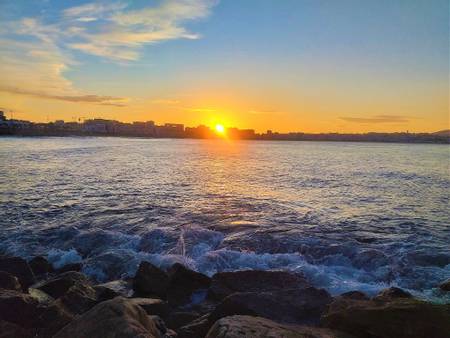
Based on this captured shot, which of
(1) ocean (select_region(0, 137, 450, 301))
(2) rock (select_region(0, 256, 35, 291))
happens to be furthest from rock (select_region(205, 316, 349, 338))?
(2) rock (select_region(0, 256, 35, 291))

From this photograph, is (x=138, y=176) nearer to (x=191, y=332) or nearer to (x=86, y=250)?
(x=86, y=250)

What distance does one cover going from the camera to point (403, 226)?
754 inches

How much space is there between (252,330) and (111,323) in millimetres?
1817

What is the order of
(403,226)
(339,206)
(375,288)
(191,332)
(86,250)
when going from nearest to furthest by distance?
(191,332), (375,288), (86,250), (403,226), (339,206)

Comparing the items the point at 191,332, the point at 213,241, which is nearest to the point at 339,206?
the point at 213,241

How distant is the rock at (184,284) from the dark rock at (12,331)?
3.54 m

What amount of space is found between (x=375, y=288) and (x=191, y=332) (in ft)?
19.7

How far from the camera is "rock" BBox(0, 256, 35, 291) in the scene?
11234 millimetres

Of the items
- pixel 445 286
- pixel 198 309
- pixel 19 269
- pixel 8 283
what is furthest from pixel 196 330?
pixel 445 286

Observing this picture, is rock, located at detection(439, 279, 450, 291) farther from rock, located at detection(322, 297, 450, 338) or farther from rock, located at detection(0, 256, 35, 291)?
rock, located at detection(0, 256, 35, 291)

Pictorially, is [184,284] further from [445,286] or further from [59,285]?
[445,286]

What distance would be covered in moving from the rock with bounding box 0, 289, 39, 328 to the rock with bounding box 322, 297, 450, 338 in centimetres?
537

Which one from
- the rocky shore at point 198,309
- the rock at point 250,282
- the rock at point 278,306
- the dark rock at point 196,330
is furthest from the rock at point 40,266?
the rock at point 278,306

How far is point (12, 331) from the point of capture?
7223mm
